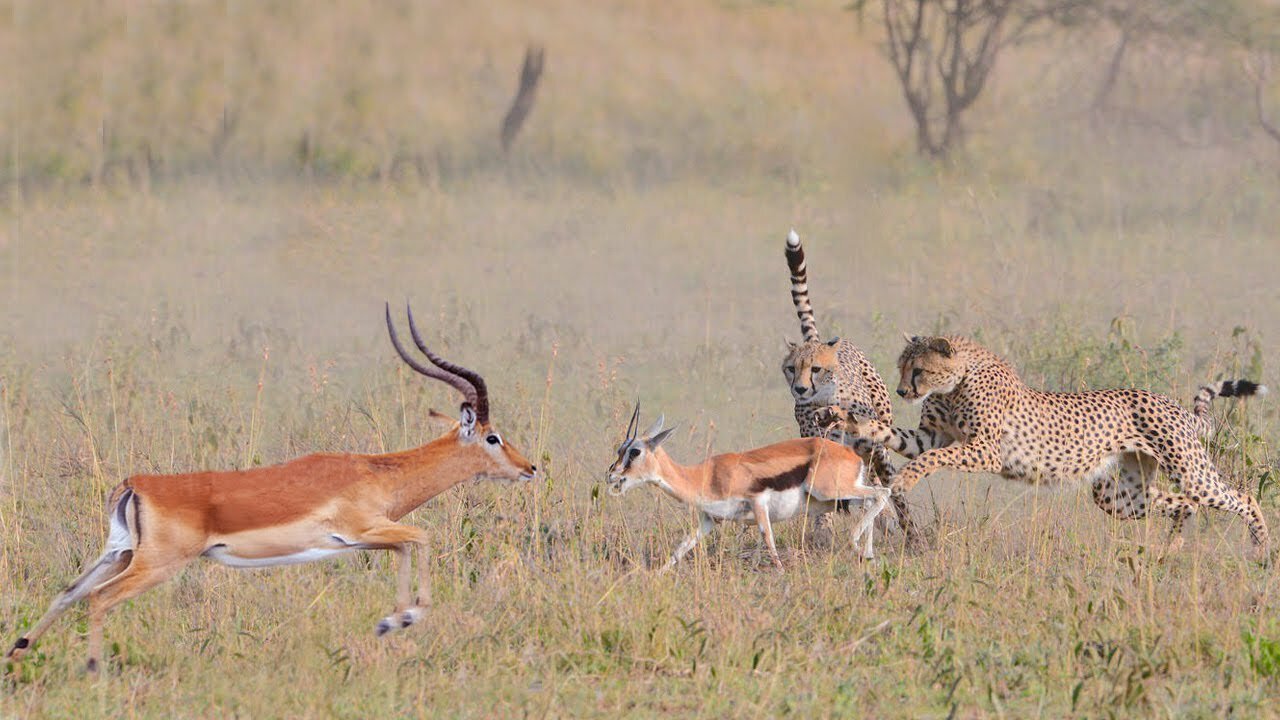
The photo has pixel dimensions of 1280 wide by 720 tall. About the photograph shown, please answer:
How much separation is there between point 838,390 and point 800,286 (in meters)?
0.83

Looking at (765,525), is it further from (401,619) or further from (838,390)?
(401,619)

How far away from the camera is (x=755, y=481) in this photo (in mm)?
7453

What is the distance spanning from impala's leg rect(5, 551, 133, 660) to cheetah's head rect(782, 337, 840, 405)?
3412 millimetres

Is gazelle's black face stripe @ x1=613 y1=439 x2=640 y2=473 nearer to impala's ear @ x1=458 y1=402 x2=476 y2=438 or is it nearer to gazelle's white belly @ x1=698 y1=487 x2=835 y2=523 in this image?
gazelle's white belly @ x1=698 y1=487 x2=835 y2=523

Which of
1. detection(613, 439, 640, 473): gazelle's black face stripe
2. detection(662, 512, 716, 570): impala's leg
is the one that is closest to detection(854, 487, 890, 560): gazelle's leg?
detection(662, 512, 716, 570): impala's leg

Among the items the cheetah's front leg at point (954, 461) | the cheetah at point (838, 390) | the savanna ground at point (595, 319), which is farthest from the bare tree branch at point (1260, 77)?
the cheetah's front leg at point (954, 461)

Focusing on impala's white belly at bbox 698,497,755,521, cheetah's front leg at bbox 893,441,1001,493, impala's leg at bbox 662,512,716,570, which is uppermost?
cheetah's front leg at bbox 893,441,1001,493

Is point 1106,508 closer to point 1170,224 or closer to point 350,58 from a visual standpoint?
point 1170,224

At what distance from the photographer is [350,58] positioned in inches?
1020

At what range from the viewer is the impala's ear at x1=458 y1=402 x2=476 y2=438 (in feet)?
20.9

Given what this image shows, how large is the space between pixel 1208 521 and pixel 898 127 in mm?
15713

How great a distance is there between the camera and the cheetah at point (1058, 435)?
792 centimetres

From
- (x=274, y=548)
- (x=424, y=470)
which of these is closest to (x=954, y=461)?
(x=424, y=470)

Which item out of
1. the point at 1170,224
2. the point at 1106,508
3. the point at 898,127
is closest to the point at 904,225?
the point at 1170,224
